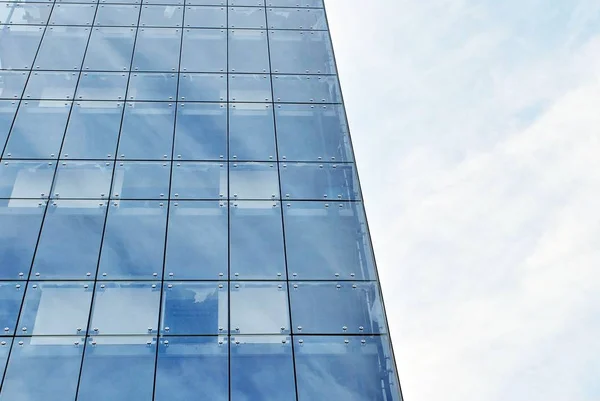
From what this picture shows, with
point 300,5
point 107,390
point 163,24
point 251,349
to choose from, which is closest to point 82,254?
point 107,390

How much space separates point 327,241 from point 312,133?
357 centimetres

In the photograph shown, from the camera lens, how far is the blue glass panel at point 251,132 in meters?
18.4

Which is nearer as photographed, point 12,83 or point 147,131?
point 147,131

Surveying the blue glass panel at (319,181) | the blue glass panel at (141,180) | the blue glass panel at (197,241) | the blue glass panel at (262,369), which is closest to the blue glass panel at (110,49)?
the blue glass panel at (141,180)

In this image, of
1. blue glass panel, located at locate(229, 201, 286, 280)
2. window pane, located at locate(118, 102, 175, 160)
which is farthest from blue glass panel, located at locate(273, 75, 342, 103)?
blue glass panel, located at locate(229, 201, 286, 280)

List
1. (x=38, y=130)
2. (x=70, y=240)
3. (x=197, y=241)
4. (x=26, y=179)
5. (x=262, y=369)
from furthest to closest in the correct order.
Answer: (x=38, y=130)
(x=26, y=179)
(x=197, y=241)
(x=70, y=240)
(x=262, y=369)

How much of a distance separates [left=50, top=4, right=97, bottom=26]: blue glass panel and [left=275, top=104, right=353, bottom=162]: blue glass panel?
23.0 feet

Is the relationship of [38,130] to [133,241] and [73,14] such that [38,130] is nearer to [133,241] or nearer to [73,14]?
[133,241]

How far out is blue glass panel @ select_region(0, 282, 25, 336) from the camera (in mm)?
14688

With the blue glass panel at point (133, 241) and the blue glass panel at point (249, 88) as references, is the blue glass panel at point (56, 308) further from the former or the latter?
the blue glass panel at point (249, 88)

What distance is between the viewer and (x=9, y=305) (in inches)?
591

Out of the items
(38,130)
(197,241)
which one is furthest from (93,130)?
(197,241)

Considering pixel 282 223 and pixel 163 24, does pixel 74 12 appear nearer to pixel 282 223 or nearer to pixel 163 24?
pixel 163 24

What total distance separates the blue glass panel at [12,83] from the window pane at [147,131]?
9.83 feet
